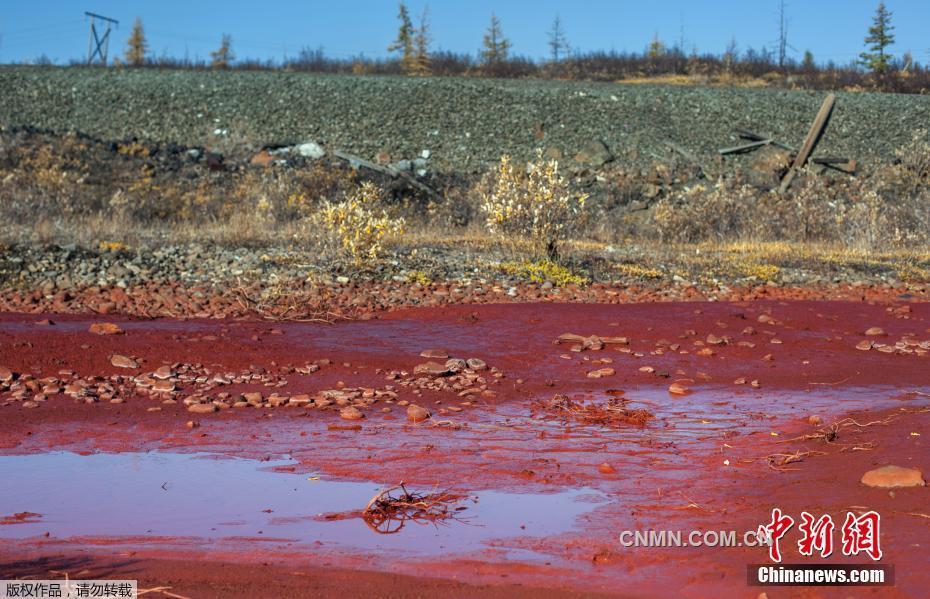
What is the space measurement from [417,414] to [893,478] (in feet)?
9.56

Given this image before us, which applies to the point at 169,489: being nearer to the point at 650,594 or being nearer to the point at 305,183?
the point at 650,594

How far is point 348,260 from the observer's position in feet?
41.1

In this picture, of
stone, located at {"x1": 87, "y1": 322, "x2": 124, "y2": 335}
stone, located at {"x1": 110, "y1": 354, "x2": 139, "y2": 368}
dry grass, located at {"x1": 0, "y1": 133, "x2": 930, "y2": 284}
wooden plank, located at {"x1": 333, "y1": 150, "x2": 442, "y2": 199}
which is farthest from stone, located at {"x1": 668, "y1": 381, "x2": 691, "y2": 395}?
wooden plank, located at {"x1": 333, "y1": 150, "x2": 442, "y2": 199}

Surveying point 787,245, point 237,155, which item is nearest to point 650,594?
point 787,245

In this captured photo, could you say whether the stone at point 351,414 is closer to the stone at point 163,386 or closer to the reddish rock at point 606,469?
the stone at point 163,386

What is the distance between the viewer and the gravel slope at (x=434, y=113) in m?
23.6

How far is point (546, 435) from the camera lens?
6328mm

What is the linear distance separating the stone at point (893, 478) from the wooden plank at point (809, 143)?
56.4 feet

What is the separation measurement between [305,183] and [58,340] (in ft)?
36.9

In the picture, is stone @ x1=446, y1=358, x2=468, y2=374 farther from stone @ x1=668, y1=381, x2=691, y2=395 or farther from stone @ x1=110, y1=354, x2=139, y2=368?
stone @ x1=110, y1=354, x2=139, y2=368

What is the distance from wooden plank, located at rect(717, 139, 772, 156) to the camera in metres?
24.3

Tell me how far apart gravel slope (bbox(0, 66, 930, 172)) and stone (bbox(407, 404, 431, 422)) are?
1595 centimetres

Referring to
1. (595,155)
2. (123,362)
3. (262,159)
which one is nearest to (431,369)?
(123,362)

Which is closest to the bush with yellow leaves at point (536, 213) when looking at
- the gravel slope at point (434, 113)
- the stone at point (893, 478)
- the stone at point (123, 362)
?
the stone at point (123, 362)
